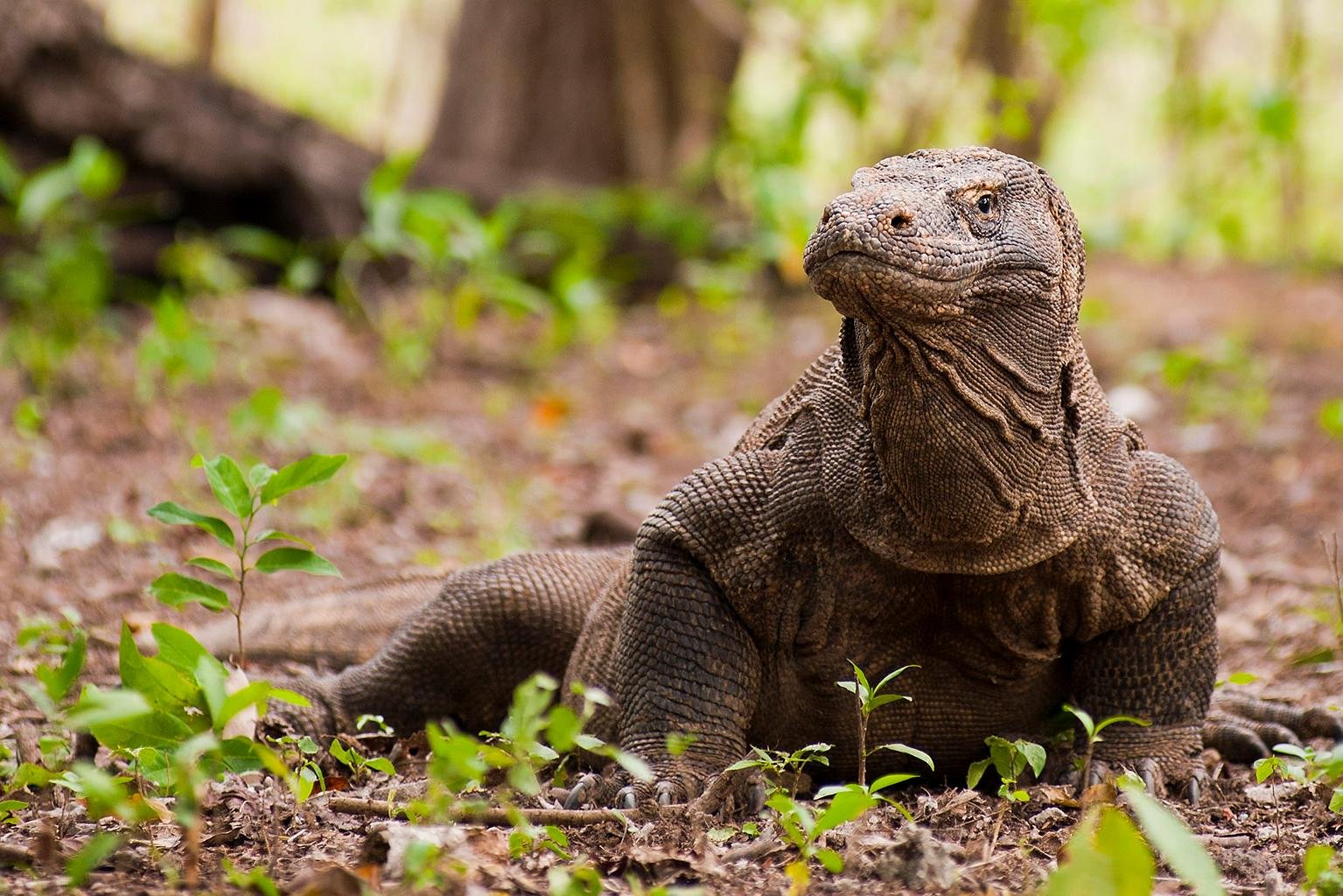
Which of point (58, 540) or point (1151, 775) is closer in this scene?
point (1151, 775)

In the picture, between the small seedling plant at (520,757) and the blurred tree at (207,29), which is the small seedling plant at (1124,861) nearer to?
the small seedling plant at (520,757)

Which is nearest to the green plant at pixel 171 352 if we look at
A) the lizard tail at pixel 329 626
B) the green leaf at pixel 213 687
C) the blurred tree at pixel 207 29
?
the lizard tail at pixel 329 626

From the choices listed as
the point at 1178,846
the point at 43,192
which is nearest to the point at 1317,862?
the point at 1178,846

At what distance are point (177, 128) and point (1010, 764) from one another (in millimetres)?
8959

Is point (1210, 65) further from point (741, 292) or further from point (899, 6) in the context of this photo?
point (741, 292)

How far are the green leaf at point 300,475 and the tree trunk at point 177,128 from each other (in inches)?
318

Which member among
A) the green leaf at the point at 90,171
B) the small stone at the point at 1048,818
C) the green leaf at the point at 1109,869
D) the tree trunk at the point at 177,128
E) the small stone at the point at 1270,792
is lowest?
the small stone at the point at 1048,818

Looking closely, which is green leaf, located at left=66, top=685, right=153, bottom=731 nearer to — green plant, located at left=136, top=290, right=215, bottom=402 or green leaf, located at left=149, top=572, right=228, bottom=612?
green leaf, located at left=149, top=572, right=228, bottom=612

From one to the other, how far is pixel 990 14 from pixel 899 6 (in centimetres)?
92

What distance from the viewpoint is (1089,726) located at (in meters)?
3.10

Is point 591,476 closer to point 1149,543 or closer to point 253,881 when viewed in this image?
point 1149,543

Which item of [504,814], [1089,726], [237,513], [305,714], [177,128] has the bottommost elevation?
[305,714]

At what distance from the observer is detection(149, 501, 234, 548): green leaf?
122 inches

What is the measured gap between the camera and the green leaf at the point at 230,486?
318 centimetres
